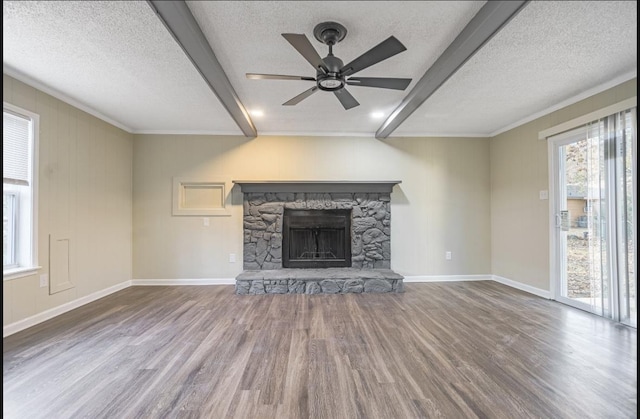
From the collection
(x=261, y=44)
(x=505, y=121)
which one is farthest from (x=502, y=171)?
(x=261, y=44)

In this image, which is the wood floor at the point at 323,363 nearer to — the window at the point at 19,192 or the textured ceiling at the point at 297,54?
the window at the point at 19,192

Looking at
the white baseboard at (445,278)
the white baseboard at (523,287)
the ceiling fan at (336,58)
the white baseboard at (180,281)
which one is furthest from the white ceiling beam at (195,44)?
the white baseboard at (523,287)

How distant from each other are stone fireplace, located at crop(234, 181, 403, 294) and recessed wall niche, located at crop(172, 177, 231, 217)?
14.5 inches

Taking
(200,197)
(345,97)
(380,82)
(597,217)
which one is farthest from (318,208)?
(597,217)

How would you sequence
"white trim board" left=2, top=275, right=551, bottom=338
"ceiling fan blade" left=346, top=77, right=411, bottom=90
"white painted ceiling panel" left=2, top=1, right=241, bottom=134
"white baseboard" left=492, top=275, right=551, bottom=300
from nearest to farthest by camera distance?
1. "white painted ceiling panel" left=2, top=1, right=241, bottom=134
2. "ceiling fan blade" left=346, top=77, right=411, bottom=90
3. "white trim board" left=2, top=275, right=551, bottom=338
4. "white baseboard" left=492, top=275, right=551, bottom=300

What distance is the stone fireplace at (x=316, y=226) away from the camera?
4.77 meters

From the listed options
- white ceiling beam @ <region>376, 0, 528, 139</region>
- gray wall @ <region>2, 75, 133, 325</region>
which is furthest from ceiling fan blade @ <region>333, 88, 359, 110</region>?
gray wall @ <region>2, 75, 133, 325</region>

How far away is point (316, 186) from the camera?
4.77 m

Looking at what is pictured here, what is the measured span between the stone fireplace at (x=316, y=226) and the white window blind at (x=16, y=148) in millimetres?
2330

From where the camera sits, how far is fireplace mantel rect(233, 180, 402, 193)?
15.5 feet

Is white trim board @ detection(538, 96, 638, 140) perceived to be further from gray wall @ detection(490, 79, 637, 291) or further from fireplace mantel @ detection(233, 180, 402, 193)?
fireplace mantel @ detection(233, 180, 402, 193)

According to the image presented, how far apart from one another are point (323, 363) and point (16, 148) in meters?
3.44

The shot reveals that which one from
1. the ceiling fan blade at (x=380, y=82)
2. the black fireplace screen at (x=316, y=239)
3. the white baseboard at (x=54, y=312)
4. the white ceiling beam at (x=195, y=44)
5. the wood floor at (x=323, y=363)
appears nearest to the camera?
the wood floor at (x=323, y=363)

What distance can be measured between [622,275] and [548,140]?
1.75m
